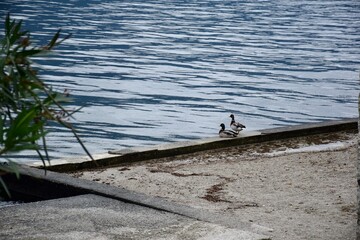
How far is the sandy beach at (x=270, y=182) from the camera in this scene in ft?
26.4

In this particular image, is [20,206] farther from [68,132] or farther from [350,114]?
[350,114]

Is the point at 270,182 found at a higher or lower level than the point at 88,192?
lower

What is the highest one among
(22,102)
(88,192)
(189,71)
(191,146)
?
(22,102)

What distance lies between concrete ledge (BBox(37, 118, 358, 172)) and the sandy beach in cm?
12

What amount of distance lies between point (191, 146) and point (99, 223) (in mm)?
4565

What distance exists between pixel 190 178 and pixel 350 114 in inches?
364

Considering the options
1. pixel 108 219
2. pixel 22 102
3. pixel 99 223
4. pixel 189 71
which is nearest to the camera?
pixel 22 102

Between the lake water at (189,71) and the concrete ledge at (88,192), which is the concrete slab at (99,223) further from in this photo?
the lake water at (189,71)

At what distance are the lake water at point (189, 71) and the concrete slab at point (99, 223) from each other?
1372mm

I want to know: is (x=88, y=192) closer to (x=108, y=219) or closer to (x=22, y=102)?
(x=108, y=219)

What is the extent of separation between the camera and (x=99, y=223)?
7.06 meters

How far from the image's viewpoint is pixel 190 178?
989 centimetres

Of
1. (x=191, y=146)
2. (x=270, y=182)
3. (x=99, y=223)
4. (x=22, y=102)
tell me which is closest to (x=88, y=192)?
(x=99, y=223)

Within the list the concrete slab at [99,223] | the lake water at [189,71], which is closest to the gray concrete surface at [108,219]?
the concrete slab at [99,223]
